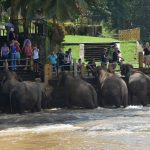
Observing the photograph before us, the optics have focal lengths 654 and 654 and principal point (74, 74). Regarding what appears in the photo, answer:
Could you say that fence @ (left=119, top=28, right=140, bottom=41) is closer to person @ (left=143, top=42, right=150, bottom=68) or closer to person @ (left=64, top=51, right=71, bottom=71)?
person @ (left=143, top=42, right=150, bottom=68)

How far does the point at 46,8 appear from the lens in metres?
31.4

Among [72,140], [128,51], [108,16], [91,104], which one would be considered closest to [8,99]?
[91,104]

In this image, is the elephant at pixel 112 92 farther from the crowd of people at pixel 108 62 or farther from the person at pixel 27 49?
the person at pixel 27 49

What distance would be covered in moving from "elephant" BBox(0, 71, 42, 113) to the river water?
434 millimetres

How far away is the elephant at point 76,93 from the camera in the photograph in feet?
81.9

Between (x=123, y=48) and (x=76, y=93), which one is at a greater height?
(x=123, y=48)

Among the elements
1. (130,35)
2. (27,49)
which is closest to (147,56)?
(27,49)

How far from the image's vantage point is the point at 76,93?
25.0m

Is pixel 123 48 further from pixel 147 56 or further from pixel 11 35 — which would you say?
pixel 11 35

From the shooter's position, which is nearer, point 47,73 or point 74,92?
point 74,92

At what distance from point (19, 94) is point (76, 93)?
8.34 ft

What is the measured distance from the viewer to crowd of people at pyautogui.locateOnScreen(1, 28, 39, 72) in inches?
1019

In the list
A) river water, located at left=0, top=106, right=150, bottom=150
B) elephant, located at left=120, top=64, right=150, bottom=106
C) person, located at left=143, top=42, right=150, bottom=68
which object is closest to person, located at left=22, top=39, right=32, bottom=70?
river water, located at left=0, top=106, right=150, bottom=150

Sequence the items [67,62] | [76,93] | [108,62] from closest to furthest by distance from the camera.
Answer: [76,93] < [67,62] < [108,62]
